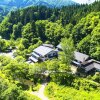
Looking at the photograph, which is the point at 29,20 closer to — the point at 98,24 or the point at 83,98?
the point at 98,24

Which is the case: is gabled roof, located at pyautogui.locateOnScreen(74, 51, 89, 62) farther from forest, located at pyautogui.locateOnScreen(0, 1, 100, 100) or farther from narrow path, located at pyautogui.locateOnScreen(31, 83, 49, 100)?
narrow path, located at pyautogui.locateOnScreen(31, 83, 49, 100)

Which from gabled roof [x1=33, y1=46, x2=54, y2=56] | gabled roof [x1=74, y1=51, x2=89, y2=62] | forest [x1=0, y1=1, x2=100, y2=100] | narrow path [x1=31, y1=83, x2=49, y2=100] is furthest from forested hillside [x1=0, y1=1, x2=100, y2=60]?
narrow path [x1=31, y1=83, x2=49, y2=100]

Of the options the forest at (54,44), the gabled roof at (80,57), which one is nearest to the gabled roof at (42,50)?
the forest at (54,44)

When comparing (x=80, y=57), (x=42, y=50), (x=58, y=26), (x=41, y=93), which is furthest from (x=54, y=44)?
(x=41, y=93)

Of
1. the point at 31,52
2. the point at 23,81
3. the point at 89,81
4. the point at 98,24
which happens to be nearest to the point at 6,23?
the point at 31,52

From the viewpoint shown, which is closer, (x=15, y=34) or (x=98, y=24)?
(x=98, y=24)

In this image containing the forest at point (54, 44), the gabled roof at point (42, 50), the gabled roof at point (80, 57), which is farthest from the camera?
the gabled roof at point (42, 50)

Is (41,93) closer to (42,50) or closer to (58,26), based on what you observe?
(42,50)

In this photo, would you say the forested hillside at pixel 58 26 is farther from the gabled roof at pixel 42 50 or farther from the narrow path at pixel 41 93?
the narrow path at pixel 41 93

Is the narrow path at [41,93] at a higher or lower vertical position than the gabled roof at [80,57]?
lower
